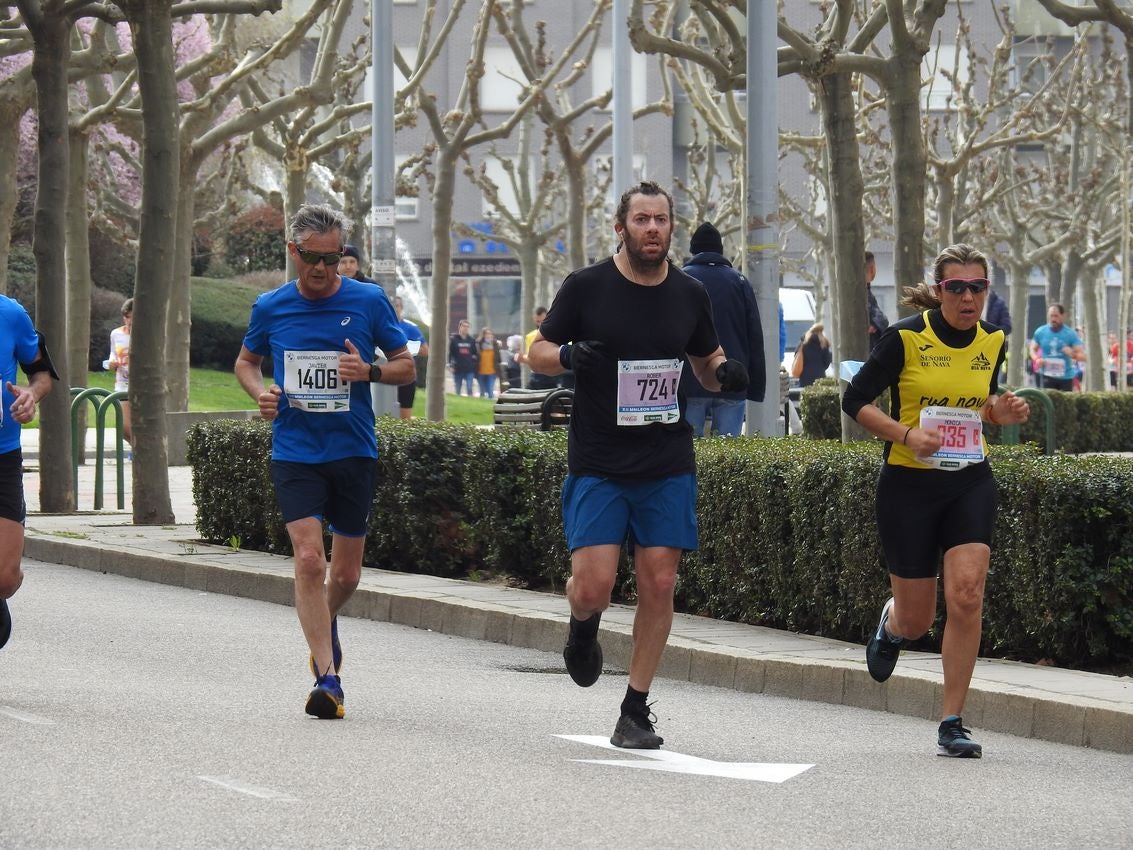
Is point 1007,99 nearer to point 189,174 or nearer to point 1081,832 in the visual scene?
point 189,174

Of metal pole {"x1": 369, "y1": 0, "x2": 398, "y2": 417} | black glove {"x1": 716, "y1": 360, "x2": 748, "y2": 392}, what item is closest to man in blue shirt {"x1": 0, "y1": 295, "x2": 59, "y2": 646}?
black glove {"x1": 716, "y1": 360, "x2": 748, "y2": 392}

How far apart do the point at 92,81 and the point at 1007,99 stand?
14.9 m

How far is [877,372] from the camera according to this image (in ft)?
25.3

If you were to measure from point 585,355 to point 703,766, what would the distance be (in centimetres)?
141

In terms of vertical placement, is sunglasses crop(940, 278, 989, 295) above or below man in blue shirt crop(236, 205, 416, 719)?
above

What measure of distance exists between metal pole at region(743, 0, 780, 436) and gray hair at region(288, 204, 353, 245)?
6.24 m

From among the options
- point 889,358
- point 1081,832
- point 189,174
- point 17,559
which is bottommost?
point 1081,832

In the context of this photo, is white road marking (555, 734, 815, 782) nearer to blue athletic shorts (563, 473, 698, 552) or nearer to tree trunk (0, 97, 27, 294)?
blue athletic shorts (563, 473, 698, 552)

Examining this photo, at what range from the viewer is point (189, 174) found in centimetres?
2625

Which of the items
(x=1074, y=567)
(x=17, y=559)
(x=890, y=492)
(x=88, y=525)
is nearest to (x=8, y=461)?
(x=17, y=559)

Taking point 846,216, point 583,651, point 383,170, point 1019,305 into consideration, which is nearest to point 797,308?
point 1019,305

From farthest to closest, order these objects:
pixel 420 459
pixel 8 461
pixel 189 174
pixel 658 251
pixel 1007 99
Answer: pixel 1007 99
pixel 189 174
pixel 420 459
pixel 8 461
pixel 658 251

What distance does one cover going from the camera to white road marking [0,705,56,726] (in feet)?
24.8

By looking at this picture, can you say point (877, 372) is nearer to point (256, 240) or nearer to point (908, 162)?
point (908, 162)
